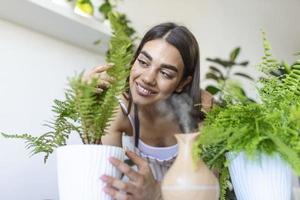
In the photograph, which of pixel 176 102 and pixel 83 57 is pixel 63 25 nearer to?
pixel 83 57

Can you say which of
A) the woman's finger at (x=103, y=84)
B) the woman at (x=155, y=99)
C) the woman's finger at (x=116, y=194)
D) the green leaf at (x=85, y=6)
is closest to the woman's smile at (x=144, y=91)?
the woman at (x=155, y=99)

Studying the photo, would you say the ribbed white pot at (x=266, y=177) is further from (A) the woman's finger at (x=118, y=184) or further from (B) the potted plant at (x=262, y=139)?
(A) the woman's finger at (x=118, y=184)

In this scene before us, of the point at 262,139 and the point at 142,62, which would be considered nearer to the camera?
the point at 262,139

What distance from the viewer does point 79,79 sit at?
56 cm

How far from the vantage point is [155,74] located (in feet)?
2.78

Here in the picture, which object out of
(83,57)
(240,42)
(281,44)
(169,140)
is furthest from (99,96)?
(281,44)

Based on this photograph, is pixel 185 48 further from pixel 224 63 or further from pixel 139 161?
pixel 224 63

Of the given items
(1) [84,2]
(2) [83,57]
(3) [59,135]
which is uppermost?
(1) [84,2]

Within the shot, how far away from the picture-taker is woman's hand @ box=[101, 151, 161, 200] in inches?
24.9

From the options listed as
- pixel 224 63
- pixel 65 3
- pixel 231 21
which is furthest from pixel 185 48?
pixel 231 21

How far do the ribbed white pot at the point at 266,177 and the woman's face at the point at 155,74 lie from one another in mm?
281

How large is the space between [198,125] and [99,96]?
0.19m

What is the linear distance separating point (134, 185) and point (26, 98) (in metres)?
0.95

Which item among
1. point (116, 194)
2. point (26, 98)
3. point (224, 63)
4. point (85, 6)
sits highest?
point (85, 6)
